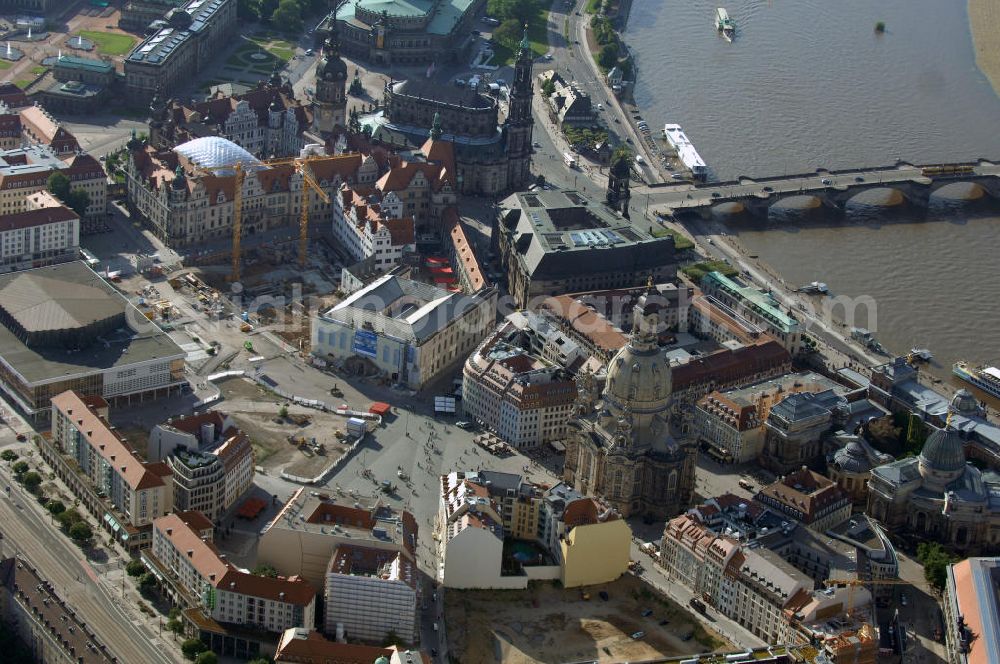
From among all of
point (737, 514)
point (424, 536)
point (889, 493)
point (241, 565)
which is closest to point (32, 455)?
point (241, 565)

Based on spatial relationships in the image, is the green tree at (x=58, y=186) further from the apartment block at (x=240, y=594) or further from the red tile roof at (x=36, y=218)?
the apartment block at (x=240, y=594)

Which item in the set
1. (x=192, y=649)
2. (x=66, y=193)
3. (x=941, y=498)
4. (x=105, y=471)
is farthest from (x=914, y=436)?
(x=66, y=193)

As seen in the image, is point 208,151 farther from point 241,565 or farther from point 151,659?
point 151,659

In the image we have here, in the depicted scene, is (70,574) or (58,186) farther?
(58,186)

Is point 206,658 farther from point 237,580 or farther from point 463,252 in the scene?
→ point 463,252

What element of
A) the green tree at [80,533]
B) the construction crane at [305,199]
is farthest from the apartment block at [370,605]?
the construction crane at [305,199]

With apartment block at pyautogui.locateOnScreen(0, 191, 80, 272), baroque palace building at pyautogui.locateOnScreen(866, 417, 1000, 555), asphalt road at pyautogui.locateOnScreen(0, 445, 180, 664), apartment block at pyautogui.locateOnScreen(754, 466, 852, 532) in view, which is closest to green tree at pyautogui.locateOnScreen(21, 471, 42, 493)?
asphalt road at pyautogui.locateOnScreen(0, 445, 180, 664)

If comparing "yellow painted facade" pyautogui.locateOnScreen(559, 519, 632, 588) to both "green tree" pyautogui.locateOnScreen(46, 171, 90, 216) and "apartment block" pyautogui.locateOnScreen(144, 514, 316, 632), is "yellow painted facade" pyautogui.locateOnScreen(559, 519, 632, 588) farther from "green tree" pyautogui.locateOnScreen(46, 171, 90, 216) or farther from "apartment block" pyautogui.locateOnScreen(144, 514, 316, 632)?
"green tree" pyautogui.locateOnScreen(46, 171, 90, 216)
